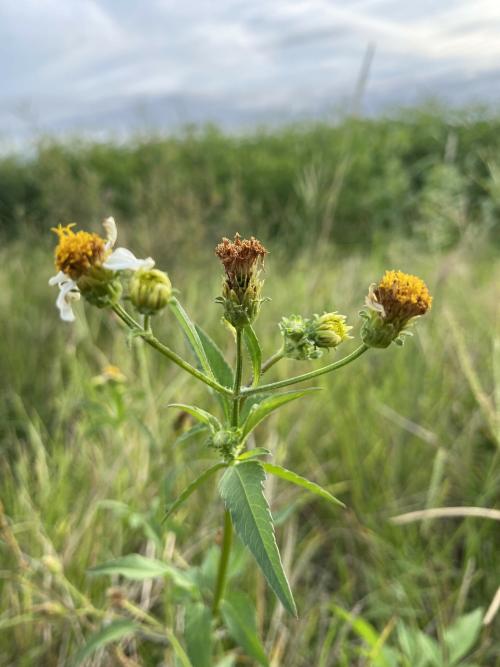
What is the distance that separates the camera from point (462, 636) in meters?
1.39

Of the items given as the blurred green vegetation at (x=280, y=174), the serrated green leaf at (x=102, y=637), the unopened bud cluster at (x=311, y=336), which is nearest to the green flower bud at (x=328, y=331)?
the unopened bud cluster at (x=311, y=336)

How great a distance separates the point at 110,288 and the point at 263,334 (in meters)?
2.00

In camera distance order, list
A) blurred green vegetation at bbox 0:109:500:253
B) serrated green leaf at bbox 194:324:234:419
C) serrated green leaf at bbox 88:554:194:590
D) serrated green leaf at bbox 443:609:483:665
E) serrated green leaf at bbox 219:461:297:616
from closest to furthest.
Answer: serrated green leaf at bbox 219:461:297:616
serrated green leaf at bbox 194:324:234:419
serrated green leaf at bbox 88:554:194:590
serrated green leaf at bbox 443:609:483:665
blurred green vegetation at bbox 0:109:500:253

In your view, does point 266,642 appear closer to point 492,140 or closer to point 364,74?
point 364,74

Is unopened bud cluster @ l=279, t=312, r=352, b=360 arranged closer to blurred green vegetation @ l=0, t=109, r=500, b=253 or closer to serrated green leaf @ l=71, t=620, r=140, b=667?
serrated green leaf @ l=71, t=620, r=140, b=667

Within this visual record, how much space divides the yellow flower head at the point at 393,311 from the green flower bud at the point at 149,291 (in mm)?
295

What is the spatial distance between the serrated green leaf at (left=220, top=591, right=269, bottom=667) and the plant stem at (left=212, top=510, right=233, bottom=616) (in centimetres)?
3

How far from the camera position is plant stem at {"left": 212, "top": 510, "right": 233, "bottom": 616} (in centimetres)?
105

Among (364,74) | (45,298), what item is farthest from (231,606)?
(45,298)

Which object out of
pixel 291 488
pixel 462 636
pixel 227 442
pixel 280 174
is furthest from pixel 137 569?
pixel 280 174

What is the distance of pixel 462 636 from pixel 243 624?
0.56m

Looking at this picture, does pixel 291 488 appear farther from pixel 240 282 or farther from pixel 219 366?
pixel 240 282

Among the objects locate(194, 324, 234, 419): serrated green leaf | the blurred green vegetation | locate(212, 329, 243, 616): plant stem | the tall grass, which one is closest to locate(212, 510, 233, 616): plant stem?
locate(212, 329, 243, 616): plant stem

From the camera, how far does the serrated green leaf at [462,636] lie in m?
1.36
